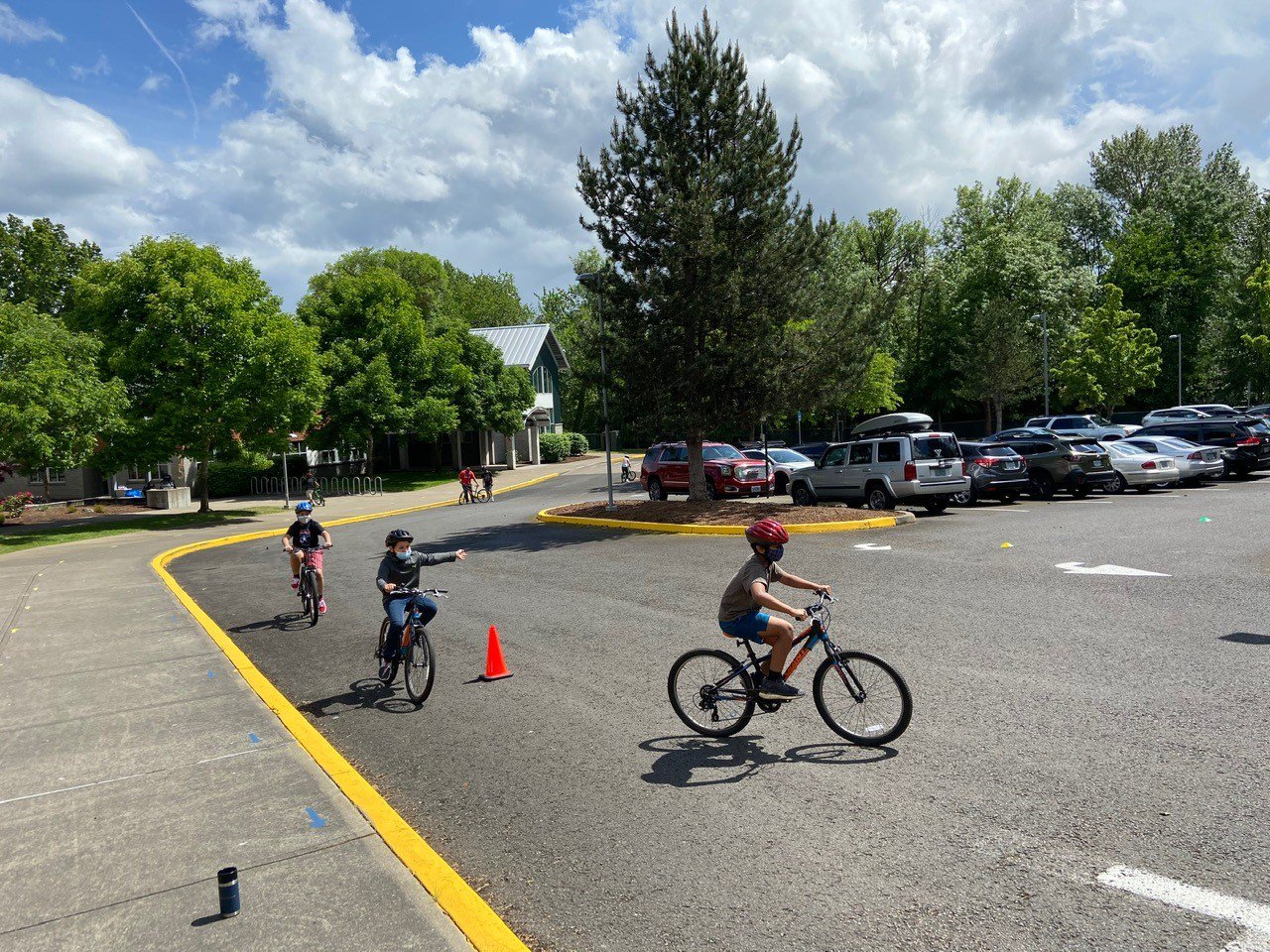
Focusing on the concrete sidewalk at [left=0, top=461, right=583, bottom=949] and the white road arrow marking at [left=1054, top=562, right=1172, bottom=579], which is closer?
the concrete sidewalk at [left=0, top=461, right=583, bottom=949]

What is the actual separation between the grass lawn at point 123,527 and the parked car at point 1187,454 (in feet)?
90.7

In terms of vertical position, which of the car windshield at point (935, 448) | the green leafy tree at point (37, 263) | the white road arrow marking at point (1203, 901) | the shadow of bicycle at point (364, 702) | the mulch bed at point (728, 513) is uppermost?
the green leafy tree at point (37, 263)

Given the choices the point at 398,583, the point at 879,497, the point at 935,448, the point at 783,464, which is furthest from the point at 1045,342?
the point at 398,583

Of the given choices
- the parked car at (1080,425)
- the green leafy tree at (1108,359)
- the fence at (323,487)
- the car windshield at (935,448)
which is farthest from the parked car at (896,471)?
the green leafy tree at (1108,359)

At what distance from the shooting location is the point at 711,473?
25234 mm

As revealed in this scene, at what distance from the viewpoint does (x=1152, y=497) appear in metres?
22.1

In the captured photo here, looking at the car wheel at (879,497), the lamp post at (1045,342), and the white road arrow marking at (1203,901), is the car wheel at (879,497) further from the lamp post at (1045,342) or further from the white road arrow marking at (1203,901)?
the lamp post at (1045,342)

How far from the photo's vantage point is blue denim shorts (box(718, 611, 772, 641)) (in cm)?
616

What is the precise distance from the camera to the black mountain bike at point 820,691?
5980mm

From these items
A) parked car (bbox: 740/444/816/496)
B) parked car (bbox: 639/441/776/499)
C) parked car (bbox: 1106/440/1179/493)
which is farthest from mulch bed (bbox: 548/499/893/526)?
parked car (bbox: 1106/440/1179/493)

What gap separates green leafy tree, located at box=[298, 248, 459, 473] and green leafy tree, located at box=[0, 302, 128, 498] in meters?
13.6

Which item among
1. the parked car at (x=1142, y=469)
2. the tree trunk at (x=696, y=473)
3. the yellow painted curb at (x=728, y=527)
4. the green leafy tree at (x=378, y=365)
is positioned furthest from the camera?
the green leafy tree at (x=378, y=365)

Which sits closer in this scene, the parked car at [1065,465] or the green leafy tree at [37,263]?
the parked car at [1065,465]

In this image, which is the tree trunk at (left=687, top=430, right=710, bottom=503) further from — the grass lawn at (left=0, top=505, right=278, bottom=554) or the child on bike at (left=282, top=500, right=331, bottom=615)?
the grass lawn at (left=0, top=505, right=278, bottom=554)
